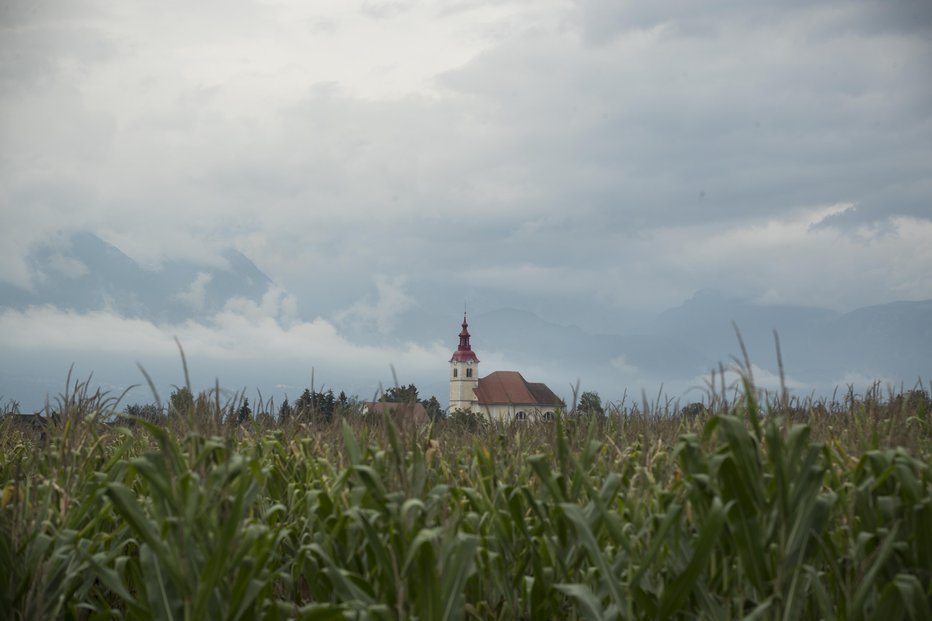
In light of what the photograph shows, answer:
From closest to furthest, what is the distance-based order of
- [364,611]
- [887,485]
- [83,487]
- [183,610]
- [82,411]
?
[364,611]
[183,610]
[887,485]
[83,487]
[82,411]

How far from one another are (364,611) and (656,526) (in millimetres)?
1718

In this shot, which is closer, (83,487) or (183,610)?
(183,610)

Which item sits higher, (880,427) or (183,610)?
(880,427)

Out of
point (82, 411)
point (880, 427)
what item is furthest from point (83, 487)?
point (880, 427)

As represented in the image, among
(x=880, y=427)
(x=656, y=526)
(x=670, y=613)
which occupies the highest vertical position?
(x=880, y=427)

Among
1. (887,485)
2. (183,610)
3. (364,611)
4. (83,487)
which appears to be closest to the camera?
(364,611)

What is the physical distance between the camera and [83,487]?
230 inches

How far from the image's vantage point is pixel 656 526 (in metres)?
4.76

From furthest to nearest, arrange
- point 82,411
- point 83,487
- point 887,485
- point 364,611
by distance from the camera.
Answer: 1. point 82,411
2. point 83,487
3. point 887,485
4. point 364,611

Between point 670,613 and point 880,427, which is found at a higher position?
point 880,427

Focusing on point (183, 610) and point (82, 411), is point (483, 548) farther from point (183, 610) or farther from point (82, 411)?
point (82, 411)

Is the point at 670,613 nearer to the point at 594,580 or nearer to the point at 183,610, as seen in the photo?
the point at 594,580

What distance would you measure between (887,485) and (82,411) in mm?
5298

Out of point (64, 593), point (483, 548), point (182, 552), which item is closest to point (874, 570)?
point (483, 548)
